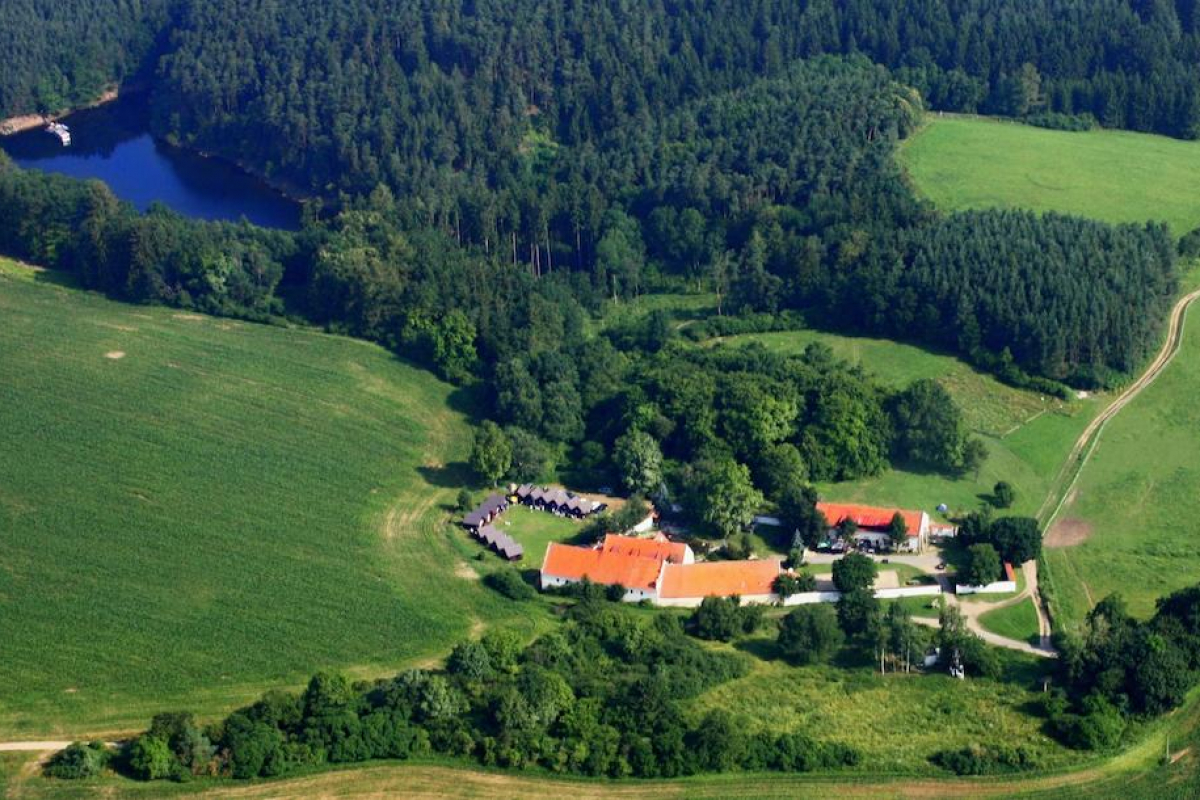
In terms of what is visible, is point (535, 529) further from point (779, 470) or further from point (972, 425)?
point (972, 425)

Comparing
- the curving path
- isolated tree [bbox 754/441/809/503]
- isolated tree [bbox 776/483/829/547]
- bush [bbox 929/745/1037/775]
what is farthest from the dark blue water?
bush [bbox 929/745/1037/775]

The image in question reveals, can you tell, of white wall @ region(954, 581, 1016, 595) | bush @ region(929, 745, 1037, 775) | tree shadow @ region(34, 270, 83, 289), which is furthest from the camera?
tree shadow @ region(34, 270, 83, 289)

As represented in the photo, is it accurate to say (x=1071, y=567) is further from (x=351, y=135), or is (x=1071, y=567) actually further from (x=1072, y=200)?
(x=351, y=135)

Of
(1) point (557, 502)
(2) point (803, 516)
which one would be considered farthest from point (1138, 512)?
(1) point (557, 502)

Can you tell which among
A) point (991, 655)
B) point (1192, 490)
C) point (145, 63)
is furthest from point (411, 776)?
point (145, 63)

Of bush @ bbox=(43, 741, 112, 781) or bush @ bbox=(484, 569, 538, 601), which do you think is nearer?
bush @ bbox=(43, 741, 112, 781)

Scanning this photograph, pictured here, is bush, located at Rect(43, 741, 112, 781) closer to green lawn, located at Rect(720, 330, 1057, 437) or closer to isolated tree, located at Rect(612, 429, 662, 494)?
isolated tree, located at Rect(612, 429, 662, 494)

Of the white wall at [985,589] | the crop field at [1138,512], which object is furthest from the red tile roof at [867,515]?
the crop field at [1138,512]
